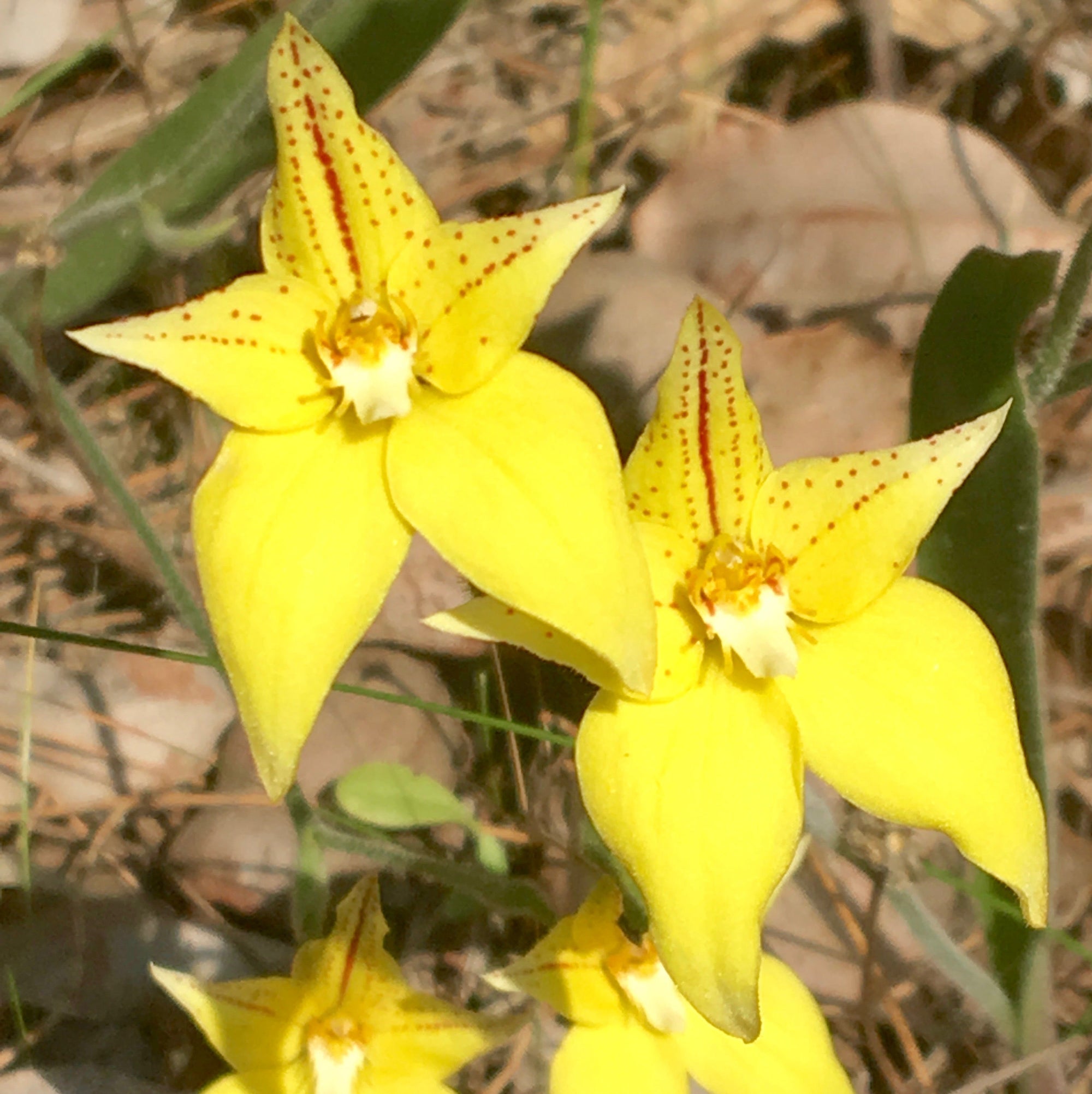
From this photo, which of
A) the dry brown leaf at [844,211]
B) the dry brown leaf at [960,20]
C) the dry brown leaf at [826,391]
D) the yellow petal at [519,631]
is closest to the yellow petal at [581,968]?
the yellow petal at [519,631]

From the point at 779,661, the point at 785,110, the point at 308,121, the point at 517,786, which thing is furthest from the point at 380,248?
the point at 785,110

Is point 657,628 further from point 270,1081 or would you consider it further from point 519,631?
point 270,1081

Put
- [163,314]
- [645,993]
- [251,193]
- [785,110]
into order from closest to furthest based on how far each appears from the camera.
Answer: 1. [163,314]
2. [645,993]
3. [251,193]
4. [785,110]

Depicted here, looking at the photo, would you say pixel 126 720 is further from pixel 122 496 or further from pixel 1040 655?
pixel 1040 655

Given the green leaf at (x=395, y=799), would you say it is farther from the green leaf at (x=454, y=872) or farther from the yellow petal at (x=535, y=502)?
the yellow petal at (x=535, y=502)

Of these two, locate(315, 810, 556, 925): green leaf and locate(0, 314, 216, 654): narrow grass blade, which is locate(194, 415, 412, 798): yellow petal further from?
locate(315, 810, 556, 925): green leaf

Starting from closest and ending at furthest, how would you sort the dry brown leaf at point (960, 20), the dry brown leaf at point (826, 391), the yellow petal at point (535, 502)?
1. the yellow petal at point (535, 502)
2. the dry brown leaf at point (826, 391)
3. the dry brown leaf at point (960, 20)

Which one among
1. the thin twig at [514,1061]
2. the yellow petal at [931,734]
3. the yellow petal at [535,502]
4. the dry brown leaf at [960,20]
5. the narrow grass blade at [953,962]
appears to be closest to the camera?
the yellow petal at [535,502]
